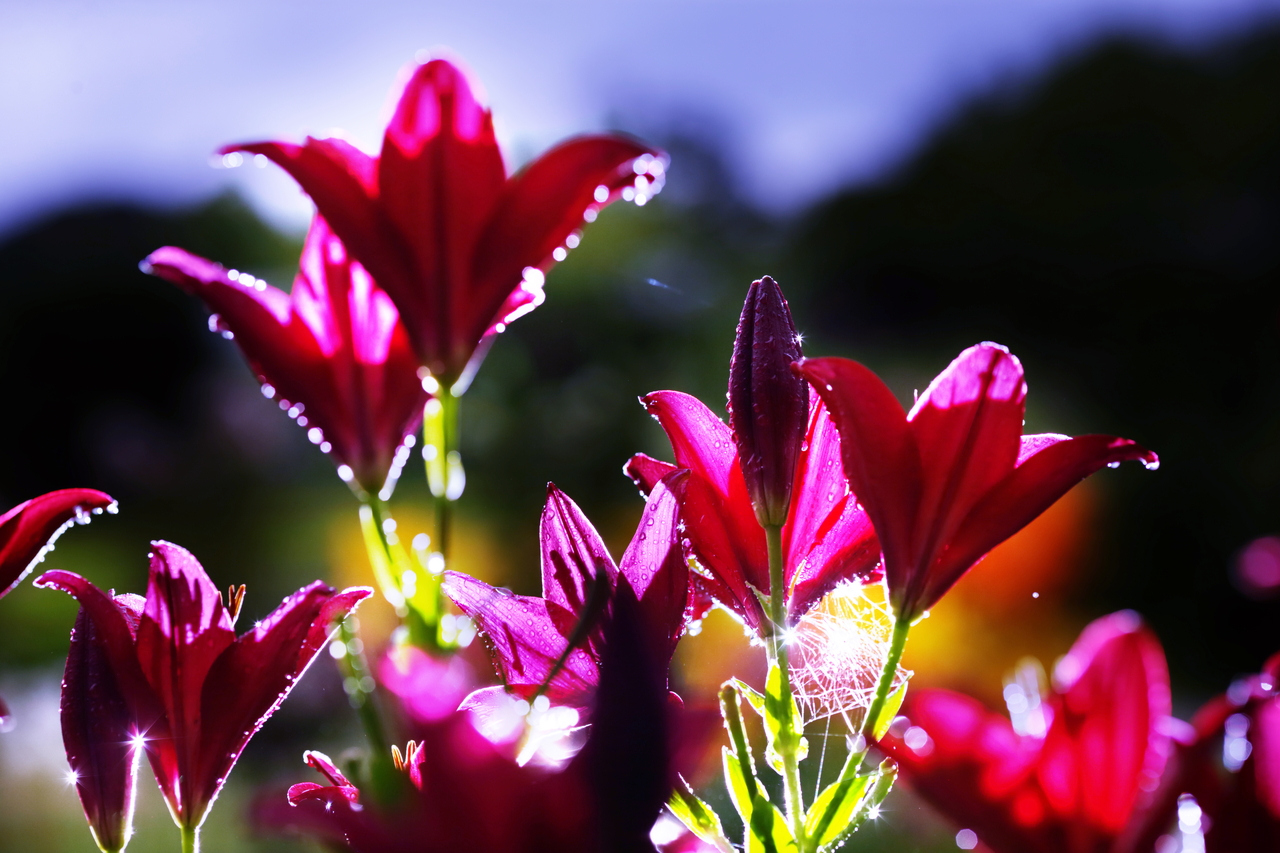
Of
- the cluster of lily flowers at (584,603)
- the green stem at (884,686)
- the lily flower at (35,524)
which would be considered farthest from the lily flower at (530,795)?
the lily flower at (35,524)

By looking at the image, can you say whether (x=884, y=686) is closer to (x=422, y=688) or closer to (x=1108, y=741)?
(x=1108, y=741)

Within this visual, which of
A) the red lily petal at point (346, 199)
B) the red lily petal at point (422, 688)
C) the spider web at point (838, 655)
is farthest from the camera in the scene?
the spider web at point (838, 655)

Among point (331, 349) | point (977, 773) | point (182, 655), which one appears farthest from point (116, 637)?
point (977, 773)

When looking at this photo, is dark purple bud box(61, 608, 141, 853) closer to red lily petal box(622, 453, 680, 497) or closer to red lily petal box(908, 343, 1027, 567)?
red lily petal box(622, 453, 680, 497)

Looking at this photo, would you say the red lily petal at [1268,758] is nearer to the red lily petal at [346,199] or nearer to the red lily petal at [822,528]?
the red lily petal at [822,528]

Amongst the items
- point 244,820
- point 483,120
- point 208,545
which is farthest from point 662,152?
point 208,545
